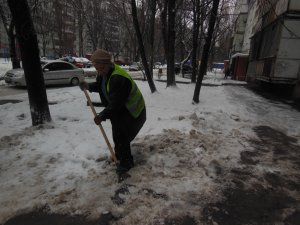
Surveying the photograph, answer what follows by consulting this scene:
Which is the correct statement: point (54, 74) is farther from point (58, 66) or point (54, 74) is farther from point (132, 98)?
point (132, 98)

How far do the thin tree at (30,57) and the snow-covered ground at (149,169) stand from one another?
1.26 ft

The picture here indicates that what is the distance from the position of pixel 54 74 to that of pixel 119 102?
12.6 meters

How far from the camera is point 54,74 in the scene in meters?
15.3

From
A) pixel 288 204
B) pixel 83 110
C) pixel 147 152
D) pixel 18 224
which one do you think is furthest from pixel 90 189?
pixel 83 110

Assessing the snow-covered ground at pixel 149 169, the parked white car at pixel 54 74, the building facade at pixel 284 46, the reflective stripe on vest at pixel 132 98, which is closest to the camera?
the snow-covered ground at pixel 149 169

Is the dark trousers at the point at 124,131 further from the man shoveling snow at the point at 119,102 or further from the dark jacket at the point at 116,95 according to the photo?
the dark jacket at the point at 116,95

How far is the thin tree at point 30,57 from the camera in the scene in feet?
18.7

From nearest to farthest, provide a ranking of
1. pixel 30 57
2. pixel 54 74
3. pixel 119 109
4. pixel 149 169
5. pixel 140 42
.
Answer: pixel 119 109
pixel 149 169
pixel 30 57
pixel 140 42
pixel 54 74

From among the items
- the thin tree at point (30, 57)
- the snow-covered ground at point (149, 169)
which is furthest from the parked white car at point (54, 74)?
the thin tree at point (30, 57)

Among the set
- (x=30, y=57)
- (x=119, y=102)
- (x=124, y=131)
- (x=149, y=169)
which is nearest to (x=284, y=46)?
(x=30, y=57)

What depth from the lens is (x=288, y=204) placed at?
3.66 metres

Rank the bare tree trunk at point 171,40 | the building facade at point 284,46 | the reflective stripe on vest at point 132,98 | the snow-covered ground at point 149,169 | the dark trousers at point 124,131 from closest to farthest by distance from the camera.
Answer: the snow-covered ground at point 149,169 < the reflective stripe on vest at point 132,98 < the dark trousers at point 124,131 < the bare tree trunk at point 171,40 < the building facade at point 284,46

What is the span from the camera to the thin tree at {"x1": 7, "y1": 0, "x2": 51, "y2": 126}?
5.70 metres

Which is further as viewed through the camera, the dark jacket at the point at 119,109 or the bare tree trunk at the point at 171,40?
the bare tree trunk at the point at 171,40
